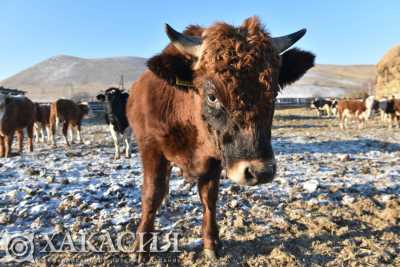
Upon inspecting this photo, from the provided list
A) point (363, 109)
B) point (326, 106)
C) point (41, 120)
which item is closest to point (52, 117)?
point (41, 120)

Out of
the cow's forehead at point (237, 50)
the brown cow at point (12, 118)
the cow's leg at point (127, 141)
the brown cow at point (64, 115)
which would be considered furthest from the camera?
the brown cow at point (64, 115)

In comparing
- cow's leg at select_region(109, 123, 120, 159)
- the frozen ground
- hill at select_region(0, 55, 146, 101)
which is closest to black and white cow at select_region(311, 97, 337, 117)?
cow's leg at select_region(109, 123, 120, 159)

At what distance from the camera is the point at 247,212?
16.8ft

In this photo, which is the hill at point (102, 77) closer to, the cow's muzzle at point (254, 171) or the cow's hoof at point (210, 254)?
the cow's hoof at point (210, 254)

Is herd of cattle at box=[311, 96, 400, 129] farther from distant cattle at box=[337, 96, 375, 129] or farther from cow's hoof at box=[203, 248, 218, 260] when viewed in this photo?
cow's hoof at box=[203, 248, 218, 260]

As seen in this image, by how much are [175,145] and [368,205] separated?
359 centimetres

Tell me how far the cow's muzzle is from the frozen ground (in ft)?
4.82

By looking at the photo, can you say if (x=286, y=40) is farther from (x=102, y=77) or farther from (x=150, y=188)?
(x=102, y=77)

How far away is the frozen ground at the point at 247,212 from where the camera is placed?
12.8 ft

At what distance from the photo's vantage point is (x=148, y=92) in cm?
396

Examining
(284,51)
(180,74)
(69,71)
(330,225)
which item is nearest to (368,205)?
(330,225)

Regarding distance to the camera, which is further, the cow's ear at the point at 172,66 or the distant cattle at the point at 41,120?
the distant cattle at the point at 41,120

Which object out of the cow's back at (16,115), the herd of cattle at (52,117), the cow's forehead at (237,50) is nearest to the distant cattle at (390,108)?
the herd of cattle at (52,117)

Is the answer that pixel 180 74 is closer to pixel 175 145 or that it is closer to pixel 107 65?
pixel 175 145
